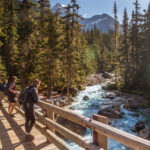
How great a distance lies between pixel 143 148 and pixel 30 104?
3.72 meters

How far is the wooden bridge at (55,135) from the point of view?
7.50 ft

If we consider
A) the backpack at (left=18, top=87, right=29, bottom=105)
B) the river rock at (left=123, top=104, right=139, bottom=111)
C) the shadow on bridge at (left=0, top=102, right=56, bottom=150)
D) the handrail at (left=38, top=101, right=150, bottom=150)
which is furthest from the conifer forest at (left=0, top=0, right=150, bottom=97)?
the handrail at (left=38, top=101, right=150, bottom=150)

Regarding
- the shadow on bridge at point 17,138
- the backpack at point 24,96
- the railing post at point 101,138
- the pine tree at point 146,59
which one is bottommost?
the shadow on bridge at point 17,138

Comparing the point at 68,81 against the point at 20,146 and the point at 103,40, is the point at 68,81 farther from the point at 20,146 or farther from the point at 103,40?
the point at 103,40

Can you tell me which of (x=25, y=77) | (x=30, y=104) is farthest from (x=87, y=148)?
(x=25, y=77)

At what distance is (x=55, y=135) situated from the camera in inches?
172

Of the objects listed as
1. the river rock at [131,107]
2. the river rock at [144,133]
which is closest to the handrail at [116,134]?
the river rock at [144,133]

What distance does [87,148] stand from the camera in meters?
2.93

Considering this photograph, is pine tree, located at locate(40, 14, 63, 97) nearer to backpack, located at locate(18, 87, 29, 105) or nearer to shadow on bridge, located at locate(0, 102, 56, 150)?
shadow on bridge, located at locate(0, 102, 56, 150)

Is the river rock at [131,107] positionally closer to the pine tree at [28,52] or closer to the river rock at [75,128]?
the river rock at [75,128]

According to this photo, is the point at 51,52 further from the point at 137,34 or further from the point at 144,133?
the point at 137,34

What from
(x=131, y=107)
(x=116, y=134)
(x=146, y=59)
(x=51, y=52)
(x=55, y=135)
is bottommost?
(x=131, y=107)

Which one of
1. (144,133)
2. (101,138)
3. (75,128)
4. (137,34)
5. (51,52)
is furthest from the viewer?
(137,34)

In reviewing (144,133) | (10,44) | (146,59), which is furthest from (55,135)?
(146,59)
